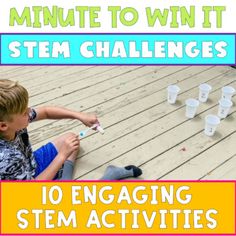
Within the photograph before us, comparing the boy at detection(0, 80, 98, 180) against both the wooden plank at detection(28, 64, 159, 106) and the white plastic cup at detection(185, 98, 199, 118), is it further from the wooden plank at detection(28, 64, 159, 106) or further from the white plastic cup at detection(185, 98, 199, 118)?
the white plastic cup at detection(185, 98, 199, 118)

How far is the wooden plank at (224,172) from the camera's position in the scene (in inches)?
81.6

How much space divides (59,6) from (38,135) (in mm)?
1262

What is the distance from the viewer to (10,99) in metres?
1.41

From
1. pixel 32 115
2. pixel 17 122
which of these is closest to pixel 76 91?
pixel 32 115

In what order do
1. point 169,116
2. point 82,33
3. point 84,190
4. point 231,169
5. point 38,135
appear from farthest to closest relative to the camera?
point 82,33
point 169,116
point 38,135
point 231,169
point 84,190

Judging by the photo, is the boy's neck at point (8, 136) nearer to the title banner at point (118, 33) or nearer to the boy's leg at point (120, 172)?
the boy's leg at point (120, 172)

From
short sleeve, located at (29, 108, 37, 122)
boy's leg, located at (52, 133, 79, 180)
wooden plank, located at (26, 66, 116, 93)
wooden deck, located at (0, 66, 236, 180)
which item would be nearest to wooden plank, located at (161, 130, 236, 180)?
wooden deck, located at (0, 66, 236, 180)

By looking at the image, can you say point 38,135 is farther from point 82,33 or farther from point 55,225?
point 82,33

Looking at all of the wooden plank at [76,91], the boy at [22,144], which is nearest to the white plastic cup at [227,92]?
the wooden plank at [76,91]

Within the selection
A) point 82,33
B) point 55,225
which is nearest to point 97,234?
point 55,225

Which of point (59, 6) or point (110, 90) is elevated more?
point (59, 6)

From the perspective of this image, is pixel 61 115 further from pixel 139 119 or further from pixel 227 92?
pixel 227 92

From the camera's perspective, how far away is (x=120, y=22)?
3.08 metres

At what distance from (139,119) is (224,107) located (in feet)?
1.74
